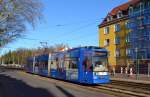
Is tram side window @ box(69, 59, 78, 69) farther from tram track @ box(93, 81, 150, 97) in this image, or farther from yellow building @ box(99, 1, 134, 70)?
yellow building @ box(99, 1, 134, 70)

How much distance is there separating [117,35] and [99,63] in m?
43.9

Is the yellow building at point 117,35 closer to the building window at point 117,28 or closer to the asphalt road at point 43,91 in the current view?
the building window at point 117,28

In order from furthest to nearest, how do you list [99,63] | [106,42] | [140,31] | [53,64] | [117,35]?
[106,42] < [117,35] < [140,31] < [53,64] < [99,63]

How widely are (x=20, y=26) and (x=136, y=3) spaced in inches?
1106

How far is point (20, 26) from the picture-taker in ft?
143

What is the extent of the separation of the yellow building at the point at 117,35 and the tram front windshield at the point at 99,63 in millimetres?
37389

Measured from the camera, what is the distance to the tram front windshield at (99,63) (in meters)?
28.1

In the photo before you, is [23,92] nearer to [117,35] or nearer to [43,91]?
[43,91]

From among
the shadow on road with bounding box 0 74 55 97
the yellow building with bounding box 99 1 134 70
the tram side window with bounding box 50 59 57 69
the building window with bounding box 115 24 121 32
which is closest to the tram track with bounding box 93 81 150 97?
the shadow on road with bounding box 0 74 55 97

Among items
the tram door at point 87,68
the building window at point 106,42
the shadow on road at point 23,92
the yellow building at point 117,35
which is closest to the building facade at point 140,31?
the yellow building at point 117,35

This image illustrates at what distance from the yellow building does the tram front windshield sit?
37.4 meters

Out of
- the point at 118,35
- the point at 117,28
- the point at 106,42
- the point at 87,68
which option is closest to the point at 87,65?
the point at 87,68

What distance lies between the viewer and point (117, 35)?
71562mm

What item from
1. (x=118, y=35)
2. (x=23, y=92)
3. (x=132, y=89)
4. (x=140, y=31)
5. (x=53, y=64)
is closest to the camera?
(x=23, y=92)
